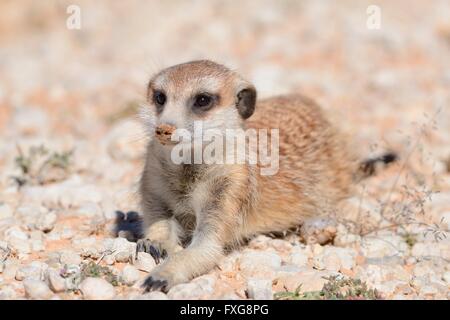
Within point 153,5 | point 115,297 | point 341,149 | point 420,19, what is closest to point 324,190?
point 341,149

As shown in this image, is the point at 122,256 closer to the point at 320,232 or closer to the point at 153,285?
the point at 153,285

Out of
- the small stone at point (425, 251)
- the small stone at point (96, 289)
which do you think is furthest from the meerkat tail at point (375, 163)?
the small stone at point (96, 289)

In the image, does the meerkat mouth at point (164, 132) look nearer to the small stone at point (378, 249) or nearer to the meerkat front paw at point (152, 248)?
the meerkat front paw at point (152, 248)

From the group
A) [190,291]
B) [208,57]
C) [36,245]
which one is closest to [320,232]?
[190,291]

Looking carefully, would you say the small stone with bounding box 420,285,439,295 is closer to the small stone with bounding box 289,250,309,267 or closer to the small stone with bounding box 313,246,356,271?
the small stone with bounding box 313,246,356,271

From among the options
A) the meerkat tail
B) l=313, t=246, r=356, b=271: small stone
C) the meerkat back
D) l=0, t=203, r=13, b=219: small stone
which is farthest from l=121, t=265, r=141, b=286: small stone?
the meerkat tail
